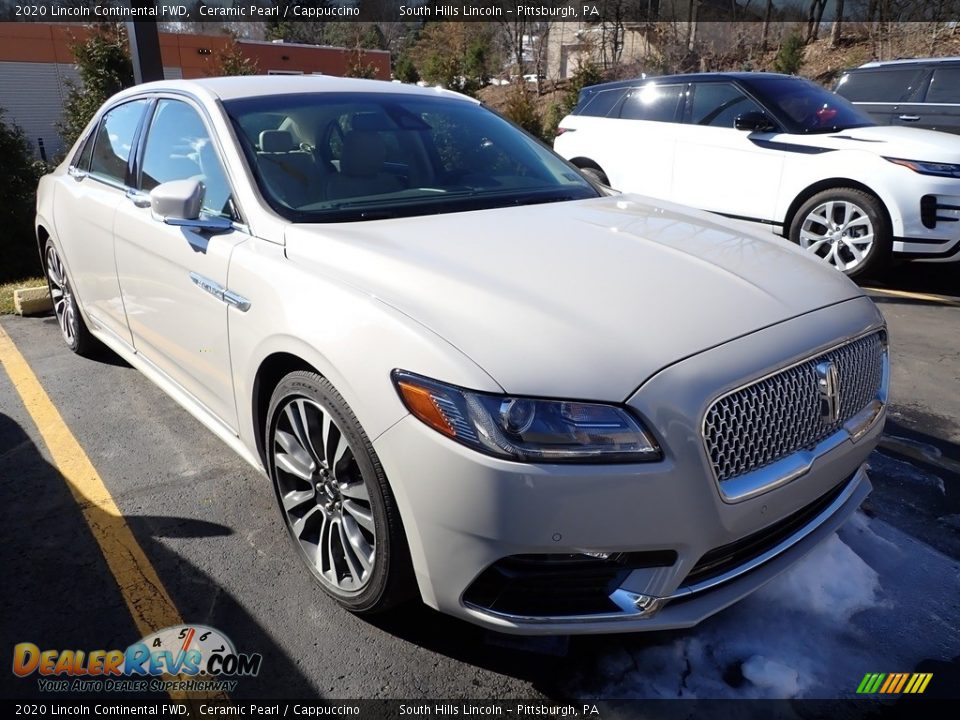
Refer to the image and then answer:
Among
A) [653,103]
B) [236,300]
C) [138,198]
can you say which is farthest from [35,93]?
[236,300]

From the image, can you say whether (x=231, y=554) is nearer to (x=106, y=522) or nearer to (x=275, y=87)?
(x=106, y=522)

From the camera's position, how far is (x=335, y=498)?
91.4 inches

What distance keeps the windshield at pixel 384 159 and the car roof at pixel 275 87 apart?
0.23 ft

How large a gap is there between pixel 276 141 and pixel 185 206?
1.57ft

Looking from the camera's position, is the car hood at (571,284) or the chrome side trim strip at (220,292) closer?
the car hood at (571,284)

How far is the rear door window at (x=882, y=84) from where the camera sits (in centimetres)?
895

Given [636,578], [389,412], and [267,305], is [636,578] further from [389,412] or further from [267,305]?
[267,305]

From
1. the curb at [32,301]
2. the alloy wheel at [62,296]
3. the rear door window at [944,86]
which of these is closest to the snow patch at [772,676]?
the alloy wheel at [62,296]

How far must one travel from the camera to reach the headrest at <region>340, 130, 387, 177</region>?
296 cm

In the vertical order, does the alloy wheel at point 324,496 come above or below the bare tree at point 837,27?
below

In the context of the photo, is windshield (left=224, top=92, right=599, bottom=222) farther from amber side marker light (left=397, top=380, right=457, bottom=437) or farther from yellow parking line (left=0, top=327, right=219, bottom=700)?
yellow parking line (left=0, top=327, right=219, bottom=700)

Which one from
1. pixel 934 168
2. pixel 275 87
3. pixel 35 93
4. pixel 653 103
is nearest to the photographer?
pixel 275 87

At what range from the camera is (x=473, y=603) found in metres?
1.95

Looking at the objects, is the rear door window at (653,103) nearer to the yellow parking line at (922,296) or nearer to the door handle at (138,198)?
the yellow parking line at (922,296)
